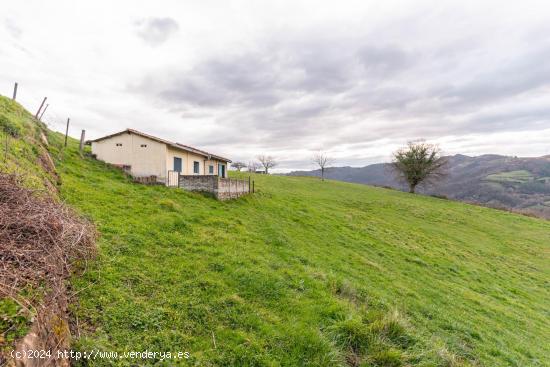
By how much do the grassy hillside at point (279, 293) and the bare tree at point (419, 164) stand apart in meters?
33.3

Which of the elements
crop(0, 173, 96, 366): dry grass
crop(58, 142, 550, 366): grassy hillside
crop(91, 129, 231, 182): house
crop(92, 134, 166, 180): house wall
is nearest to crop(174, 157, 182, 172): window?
crop(91, 129, 231, 182): house

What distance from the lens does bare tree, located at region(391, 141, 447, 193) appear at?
1896 inches

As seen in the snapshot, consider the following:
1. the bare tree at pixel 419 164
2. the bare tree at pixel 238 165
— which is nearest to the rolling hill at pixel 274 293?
the bare tree at pixel 419 164

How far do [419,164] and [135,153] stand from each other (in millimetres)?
47187

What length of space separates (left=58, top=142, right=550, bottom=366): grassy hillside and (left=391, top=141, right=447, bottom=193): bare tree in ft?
109

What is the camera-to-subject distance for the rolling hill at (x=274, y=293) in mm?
5223

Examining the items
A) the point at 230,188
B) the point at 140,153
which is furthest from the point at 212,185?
the point at 140,153

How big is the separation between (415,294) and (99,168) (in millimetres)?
20675

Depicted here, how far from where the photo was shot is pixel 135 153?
2034 centimetres

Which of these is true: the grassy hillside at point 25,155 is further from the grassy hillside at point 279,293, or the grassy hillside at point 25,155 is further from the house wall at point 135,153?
the house wall at point 135,153

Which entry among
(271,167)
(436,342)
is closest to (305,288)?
(436,342)

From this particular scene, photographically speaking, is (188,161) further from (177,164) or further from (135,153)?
(135,153)

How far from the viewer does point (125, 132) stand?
20484mm

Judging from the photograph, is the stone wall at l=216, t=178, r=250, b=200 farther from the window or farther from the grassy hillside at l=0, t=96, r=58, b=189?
the grassy hillside at l=0, t=96, r=58, b=189
